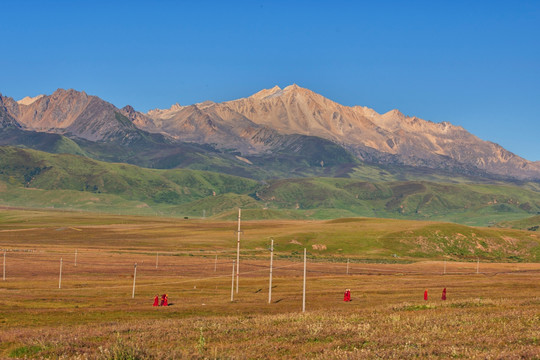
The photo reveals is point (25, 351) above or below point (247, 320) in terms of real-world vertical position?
above

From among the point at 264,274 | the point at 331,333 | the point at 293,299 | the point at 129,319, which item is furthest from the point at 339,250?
the point at 331,333

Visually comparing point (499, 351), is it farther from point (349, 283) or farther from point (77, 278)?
point (77, 278)

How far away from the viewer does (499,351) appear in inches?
965

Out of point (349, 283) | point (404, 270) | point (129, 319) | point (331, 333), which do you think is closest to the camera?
point (331, 333)

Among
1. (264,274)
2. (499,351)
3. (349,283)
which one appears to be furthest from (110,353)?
(264,274)

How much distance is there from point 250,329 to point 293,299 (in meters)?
33.7

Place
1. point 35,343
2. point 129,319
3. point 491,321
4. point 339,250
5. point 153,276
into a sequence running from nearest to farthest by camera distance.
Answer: point 35,343 → point 491,321 → point 129,319 → point 153,276 → point 339,250

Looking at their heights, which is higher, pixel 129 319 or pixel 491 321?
pixel 491 321

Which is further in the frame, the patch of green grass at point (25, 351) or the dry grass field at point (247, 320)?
the patch of green grass at point (25, 351)

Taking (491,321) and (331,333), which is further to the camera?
(491,321)

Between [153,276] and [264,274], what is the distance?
2385 cm

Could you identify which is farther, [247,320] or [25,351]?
[247,320]

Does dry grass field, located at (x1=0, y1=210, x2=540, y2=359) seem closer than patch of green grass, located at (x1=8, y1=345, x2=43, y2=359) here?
Yes

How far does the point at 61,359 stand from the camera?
24.4 metres
